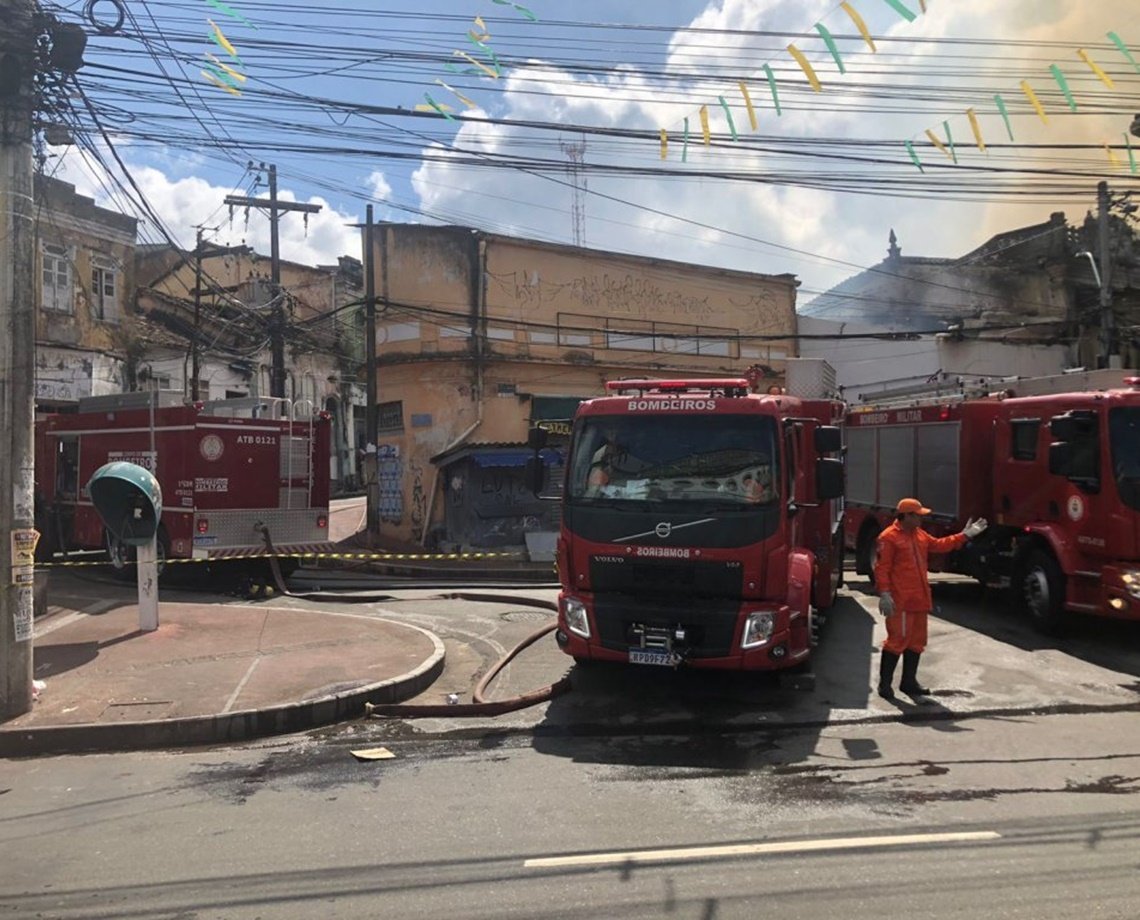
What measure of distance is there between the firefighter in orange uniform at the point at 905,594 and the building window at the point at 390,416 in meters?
17.3

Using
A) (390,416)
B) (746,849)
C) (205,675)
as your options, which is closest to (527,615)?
(205,675)

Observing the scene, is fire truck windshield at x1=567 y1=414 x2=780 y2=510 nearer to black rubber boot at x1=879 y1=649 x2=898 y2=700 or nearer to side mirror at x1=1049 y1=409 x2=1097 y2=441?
black rubber boot at x1=879 y1=649 x2=898 y2=700

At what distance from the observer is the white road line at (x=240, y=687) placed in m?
7.02

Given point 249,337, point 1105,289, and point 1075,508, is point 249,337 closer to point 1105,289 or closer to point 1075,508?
point 1105,289

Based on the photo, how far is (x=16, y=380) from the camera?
7.02 metres

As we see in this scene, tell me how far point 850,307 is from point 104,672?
34313 mm

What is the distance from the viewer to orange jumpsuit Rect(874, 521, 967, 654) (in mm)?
7184

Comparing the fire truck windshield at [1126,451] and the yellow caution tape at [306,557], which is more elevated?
the fire truck windshield at [1126,451]

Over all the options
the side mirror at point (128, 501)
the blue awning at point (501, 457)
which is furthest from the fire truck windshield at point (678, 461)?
the blue awning at point (501, 457)

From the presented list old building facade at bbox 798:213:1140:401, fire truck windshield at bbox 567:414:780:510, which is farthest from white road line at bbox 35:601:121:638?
old building facade at bbox 798:213:1140:401

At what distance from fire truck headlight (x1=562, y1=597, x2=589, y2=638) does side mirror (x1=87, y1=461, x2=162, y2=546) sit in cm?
546

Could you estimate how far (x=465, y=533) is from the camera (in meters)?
21.2

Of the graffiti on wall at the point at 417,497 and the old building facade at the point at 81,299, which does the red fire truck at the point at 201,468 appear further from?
the old building facade at the point at 81,299

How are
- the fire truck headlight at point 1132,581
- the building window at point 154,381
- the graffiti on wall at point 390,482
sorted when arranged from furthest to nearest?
the building window at point 154,381 → the graffiti on wall at point 390,482 → the fire truck headlight at point 1132,581
